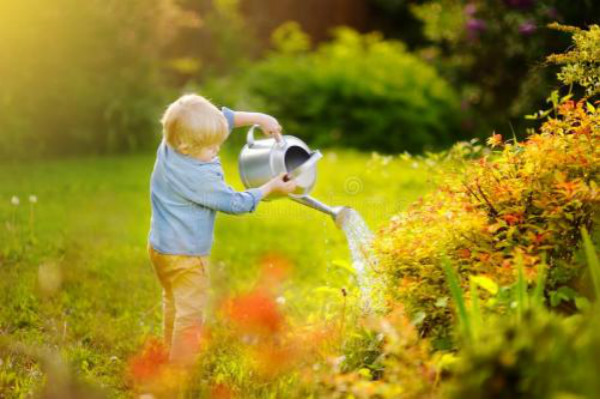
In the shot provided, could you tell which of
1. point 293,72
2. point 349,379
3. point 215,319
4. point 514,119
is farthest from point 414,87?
point 349,379

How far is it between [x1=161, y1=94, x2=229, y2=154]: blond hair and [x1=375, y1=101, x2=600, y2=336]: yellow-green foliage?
2.48 feet

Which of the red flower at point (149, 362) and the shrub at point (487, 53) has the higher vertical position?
the shrub at point (487, 53)

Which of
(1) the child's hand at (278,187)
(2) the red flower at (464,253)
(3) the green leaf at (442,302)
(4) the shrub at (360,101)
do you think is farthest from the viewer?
(4) the shrub at (360,101)

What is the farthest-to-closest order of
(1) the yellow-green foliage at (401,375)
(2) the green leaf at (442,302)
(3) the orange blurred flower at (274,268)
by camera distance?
(3) the orange blurred flower at (274,268) → (2) the green leaf at (442,302) → (1) the yellow-green foliage at (401,375)

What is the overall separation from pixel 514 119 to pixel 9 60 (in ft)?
16.0

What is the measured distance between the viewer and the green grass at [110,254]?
3.65 m

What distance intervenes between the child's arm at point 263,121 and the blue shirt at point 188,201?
0.32 metres

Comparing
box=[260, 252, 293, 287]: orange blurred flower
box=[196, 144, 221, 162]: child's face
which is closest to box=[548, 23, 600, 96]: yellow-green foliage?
box=[196, 144, 221, 162]: child's face

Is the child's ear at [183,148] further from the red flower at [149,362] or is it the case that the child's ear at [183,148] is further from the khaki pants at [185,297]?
the red flower at [149,362]

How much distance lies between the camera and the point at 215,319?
13.3ft

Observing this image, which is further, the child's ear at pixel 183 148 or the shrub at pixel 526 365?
the child's ear at pixel 183 148

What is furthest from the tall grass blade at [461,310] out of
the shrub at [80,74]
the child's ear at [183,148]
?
the shrub at [80,74]

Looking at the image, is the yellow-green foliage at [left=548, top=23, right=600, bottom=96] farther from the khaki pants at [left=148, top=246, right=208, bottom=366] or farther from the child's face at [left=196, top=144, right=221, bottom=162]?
the khaki pants at [left=148, top=246, right=208, bottom=366]

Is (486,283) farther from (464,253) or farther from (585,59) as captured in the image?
(585,59)
